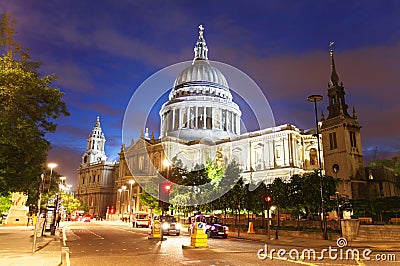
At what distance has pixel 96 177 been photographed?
12281 centimetres

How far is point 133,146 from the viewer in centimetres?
9944

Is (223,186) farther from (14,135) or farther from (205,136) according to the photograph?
(205,136)

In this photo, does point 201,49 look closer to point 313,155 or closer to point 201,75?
point 201,75

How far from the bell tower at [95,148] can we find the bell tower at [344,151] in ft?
307

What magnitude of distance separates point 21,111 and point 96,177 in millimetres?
109239

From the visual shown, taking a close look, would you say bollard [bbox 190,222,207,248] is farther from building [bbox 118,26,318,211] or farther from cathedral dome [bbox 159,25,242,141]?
cathedral dome [bbox 159,25,242,141]

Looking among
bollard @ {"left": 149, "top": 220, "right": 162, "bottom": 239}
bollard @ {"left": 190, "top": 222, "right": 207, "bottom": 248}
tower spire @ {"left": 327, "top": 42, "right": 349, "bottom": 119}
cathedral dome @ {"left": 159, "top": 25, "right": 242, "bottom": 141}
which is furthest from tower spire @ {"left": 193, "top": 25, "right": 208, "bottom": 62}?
bollard @ {"left": 190, "top": 222, "right": 207, "bottom": 248}

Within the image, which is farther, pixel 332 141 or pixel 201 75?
pixel 201 75

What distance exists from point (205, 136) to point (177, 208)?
4641cm

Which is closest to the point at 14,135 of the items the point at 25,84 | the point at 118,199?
the point at 25,84

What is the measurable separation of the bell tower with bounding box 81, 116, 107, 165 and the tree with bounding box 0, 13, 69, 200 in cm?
11533

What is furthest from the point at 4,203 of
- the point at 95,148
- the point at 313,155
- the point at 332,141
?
the point at 95,148

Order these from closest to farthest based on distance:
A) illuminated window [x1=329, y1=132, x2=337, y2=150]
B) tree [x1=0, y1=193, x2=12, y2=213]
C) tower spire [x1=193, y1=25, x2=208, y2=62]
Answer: tree [x1=0, y1=193, x2=12, y2=213] → illuminated window [x1=329, y1=132, x2=337, y2=150] → tower spire [x1=193, y1=25, x2=208, y2=62]

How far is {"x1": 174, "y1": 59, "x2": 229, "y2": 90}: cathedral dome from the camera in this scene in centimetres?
10919
